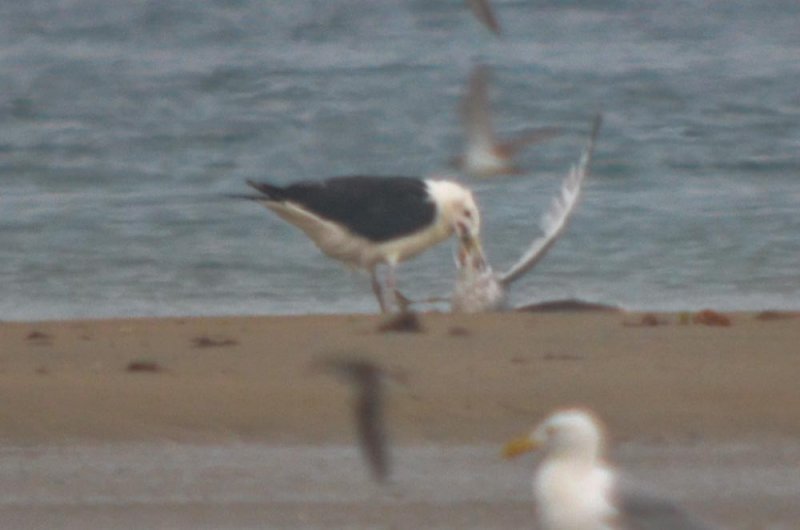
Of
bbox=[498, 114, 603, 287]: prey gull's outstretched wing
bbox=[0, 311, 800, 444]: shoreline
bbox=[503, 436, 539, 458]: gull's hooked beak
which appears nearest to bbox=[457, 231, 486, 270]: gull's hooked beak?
bbox=[498, 114, 603, 287]: prey gull's outstretched wing

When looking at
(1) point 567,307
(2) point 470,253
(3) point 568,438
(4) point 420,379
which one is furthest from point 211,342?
(3) point 568,438

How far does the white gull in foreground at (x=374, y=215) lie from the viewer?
379 inches

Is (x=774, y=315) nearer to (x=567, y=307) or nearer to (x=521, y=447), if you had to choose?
(x=567, y=307)

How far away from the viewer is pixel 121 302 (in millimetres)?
9789

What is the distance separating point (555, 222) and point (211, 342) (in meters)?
2.63

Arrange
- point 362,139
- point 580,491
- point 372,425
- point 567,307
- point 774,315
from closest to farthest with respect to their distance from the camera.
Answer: point 580,491 < point 372,425 < point 774,315 < point 567,307 < point 362,139

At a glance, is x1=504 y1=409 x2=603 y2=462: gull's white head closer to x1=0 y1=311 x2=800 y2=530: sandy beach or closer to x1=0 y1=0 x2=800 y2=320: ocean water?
x1=0 y1=311 x2=800 y2=530: sandy beach

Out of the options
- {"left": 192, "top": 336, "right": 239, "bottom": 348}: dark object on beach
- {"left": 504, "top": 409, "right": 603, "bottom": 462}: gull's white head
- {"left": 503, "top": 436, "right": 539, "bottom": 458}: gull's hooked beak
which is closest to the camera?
{"left": 504, "top": 409, "right": 603, "bottom": 462}: gull's white head

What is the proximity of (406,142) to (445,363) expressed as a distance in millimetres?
7759

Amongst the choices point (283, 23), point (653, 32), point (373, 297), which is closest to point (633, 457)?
point (373, 297)

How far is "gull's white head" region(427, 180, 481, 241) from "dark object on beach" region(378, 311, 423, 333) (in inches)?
77.6

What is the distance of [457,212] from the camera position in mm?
9836

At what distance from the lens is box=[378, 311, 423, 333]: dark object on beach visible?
772 cm

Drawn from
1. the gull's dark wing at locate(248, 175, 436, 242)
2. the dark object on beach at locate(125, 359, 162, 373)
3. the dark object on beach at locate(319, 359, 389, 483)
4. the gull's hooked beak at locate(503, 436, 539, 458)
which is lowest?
the gull's dark wing at locate(248, 175, 436, 242)
